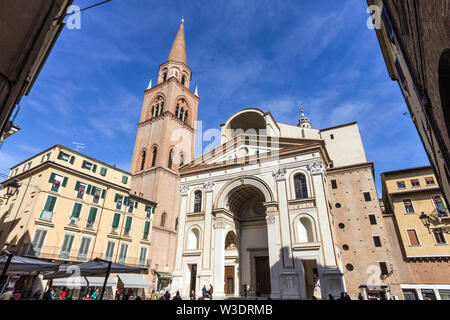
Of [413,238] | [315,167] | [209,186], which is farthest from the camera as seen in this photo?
[209,186]

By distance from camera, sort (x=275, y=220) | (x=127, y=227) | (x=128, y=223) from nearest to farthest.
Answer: (x=275, y=220)
(x=127, y=227)
(x=128, y=223)

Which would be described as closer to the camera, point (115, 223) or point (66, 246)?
point (66, 246)

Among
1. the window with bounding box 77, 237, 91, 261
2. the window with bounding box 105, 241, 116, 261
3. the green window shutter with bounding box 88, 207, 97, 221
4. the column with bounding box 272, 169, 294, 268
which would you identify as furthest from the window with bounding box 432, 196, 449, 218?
the window with bounding box 77, 237, 91, 261

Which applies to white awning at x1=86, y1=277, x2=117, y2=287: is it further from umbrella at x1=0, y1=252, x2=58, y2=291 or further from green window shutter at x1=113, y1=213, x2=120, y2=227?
umbrella at x1=0, y1=252, x2=58, y2=291

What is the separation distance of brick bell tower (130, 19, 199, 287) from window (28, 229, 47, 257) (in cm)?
1093

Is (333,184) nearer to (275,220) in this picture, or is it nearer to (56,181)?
(275,220)

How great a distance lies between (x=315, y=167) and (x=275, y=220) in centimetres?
498

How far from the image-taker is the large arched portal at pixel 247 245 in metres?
20.3

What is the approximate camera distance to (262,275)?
20.4 meters

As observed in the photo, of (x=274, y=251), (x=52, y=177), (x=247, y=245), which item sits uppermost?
(x=52, y=177)

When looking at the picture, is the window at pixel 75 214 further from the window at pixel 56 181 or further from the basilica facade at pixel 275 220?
the basilica facade at pixel 275 220

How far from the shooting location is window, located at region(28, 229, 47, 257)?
58.9 ft

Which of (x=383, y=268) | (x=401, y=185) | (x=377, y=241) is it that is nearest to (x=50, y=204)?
(x=377, y=241)

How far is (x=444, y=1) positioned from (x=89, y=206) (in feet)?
82.0
